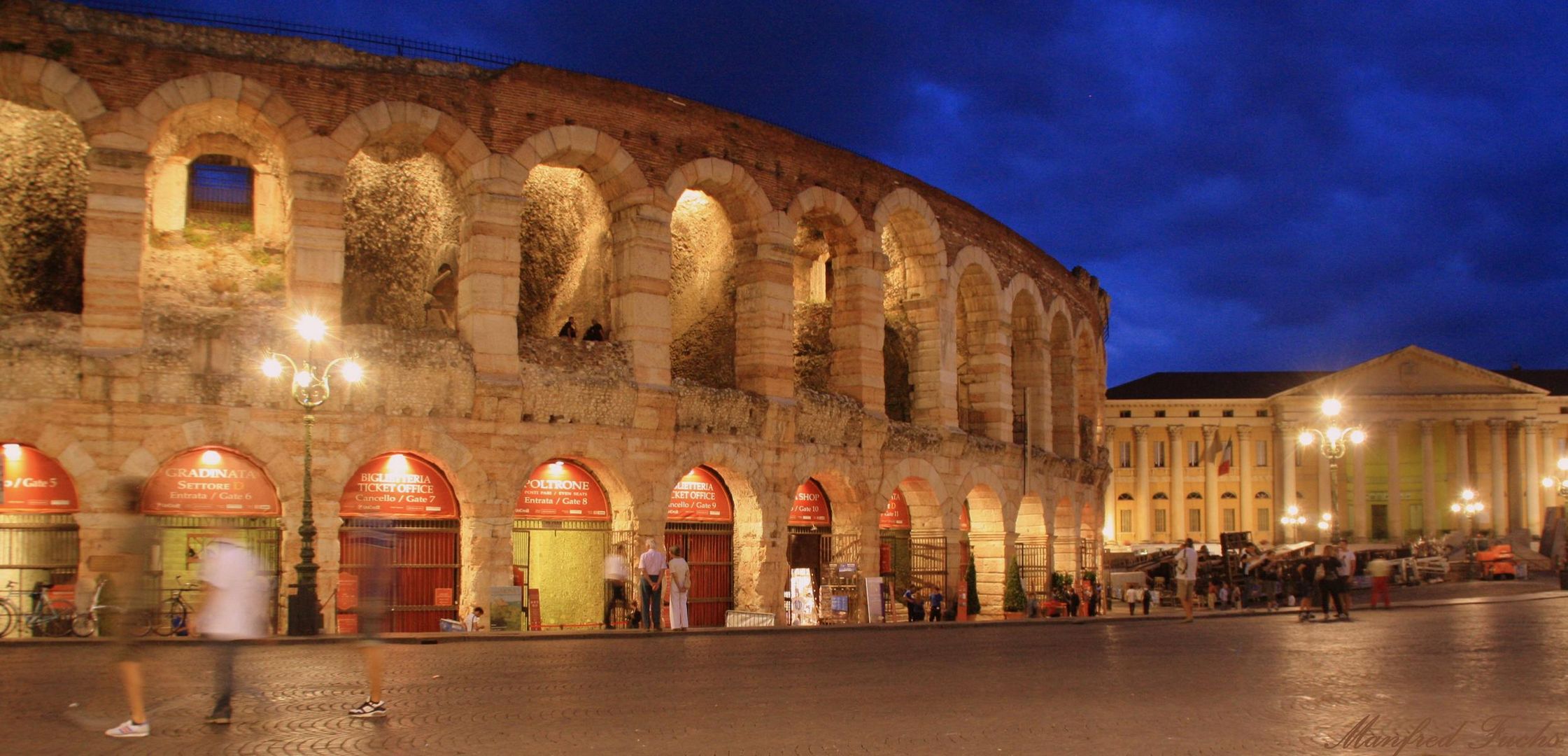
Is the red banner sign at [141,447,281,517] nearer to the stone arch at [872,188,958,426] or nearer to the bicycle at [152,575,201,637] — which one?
the bicycle at [152,575,201,637]

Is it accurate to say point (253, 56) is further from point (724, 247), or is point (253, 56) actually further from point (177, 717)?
point (177, 717)

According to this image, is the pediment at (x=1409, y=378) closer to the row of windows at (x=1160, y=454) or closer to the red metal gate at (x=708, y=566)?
the row of windows at (x=1160, y=454)

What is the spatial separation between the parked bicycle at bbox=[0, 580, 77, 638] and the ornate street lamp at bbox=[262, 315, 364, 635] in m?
2.97

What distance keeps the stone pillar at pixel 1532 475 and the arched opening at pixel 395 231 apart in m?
79.8

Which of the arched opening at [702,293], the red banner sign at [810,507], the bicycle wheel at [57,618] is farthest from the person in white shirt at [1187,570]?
the bicycle wheel at [57,618]

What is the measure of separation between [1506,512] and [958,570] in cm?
6830

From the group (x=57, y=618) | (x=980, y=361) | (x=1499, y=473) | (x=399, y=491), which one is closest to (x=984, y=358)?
(x=980, y=361)

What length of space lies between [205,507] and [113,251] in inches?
152

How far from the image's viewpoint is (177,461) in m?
19.9

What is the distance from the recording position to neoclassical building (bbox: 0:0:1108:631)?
1972 cm

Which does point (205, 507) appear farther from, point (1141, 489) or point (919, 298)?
point (1141, 489)

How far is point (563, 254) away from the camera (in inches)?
1057

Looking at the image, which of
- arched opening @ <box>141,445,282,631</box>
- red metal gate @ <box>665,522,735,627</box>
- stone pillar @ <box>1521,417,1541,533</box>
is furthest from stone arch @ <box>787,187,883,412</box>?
stone pillar @ <box>1521,417,1541,533</box>

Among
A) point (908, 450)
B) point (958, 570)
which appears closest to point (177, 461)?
point (908, 450)
